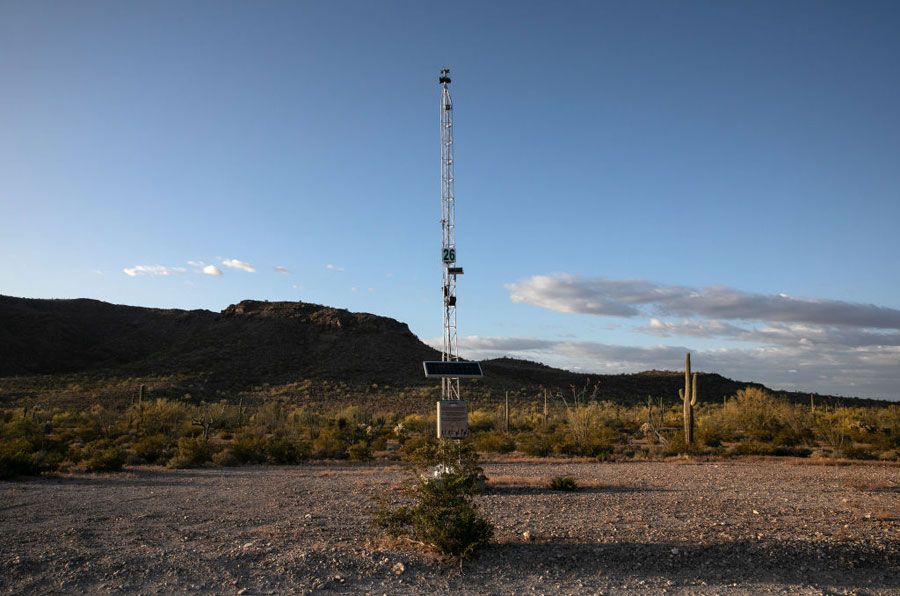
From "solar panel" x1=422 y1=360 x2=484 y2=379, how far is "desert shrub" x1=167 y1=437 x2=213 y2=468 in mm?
10263

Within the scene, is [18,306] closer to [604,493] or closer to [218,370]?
[218,370]

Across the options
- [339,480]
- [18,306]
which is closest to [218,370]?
[18,306]

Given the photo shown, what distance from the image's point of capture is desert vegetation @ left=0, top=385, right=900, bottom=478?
22.4 meters

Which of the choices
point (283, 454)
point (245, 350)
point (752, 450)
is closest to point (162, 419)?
point (283, 454)

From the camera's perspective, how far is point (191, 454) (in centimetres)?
2192

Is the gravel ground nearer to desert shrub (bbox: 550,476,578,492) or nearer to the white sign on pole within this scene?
desert shrub (bbox: 550,476,578,492)

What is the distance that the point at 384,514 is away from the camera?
10.1m

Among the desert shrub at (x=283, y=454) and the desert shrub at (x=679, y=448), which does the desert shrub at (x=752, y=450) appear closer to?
the desert shrub at (x=679, y=448)

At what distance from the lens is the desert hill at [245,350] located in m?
65.8

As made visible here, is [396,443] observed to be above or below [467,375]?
below

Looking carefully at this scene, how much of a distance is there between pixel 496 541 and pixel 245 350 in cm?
6594

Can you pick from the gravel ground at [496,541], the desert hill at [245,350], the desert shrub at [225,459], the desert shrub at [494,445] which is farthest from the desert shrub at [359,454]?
the desert hill at [245,350]

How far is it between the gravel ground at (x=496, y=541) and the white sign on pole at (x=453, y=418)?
57.7 inches

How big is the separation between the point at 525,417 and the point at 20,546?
3311cm
